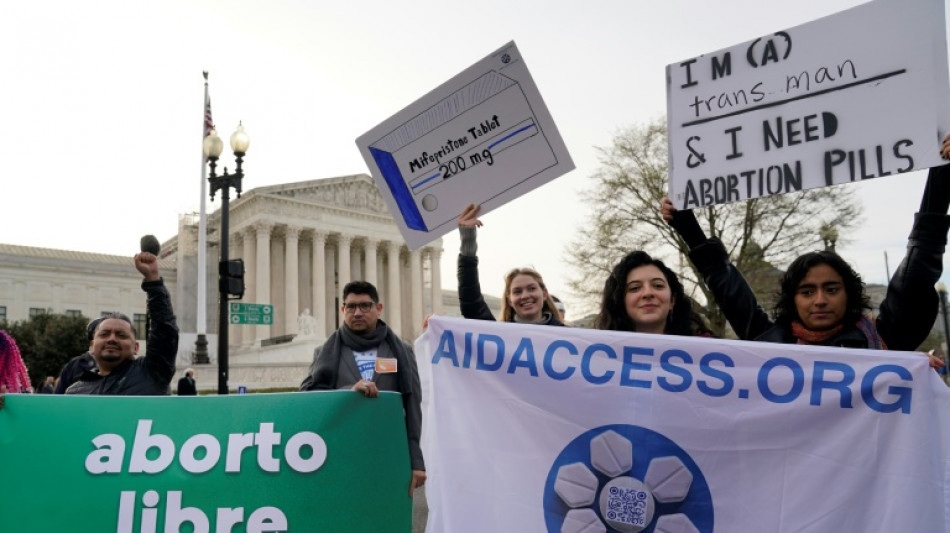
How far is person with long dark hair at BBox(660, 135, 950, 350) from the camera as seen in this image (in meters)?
3.14

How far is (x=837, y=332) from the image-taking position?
10.9 ft

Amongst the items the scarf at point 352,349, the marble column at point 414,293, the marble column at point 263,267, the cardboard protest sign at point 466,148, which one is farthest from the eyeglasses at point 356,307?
the marble column at point 414,293

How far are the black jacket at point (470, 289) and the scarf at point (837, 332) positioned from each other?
63.3 inches

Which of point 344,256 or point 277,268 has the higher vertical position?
point 344,256

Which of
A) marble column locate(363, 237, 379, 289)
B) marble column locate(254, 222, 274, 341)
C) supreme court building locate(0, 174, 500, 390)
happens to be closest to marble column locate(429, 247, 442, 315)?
supreme court building locate(0, 174, 500, 390)

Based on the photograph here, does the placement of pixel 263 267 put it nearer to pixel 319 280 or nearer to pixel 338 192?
pixel 319 280

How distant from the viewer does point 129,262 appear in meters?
68.5

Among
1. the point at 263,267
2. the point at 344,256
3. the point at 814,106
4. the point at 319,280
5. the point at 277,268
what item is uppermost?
the point at 344,256

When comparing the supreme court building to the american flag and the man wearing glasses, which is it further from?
the man wearing glasses

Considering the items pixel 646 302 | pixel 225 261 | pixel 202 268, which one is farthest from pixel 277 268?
pixel 646 302

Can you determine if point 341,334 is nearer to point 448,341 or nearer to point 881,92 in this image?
point 448,341

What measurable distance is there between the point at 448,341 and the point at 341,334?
155cm

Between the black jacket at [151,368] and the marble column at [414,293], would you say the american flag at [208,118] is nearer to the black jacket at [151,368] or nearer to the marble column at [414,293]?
the black jacket at [151,368]

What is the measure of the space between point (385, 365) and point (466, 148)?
1447 mm
